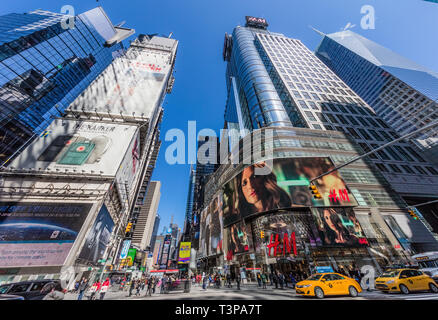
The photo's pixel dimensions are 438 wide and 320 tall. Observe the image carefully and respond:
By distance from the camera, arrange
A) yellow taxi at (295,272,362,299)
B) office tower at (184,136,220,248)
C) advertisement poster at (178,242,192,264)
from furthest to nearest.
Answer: office tower at (184,136,220,248)
advertisement poster at (178,242,192,264)
yellow taxi at (295,272,362,299)

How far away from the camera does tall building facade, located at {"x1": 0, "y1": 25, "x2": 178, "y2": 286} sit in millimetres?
15695

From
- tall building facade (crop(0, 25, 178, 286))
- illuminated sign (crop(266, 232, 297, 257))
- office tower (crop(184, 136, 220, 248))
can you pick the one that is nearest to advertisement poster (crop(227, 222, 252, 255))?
illuminated sign (crop(266, 232, 297, 257))

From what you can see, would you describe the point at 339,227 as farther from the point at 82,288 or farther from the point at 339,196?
the point at 82,288

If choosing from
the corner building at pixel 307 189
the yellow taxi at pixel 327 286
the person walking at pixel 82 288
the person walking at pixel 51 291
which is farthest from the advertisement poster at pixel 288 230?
the person walking at pixel 51 291

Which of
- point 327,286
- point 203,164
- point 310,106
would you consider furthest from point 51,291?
point 203,164

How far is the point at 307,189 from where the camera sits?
2734cm

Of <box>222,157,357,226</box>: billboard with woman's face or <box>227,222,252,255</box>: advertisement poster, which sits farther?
<box>227,222,252,255</box>: advertisement poster

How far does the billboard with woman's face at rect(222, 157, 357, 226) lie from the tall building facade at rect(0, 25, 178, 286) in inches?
795

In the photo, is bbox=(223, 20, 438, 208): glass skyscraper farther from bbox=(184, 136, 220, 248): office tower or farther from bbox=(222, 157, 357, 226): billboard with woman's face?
bbox=(184, 136, 220, 248): office tower

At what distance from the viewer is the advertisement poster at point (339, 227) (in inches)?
921

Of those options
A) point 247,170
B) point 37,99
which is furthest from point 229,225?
point 37,99

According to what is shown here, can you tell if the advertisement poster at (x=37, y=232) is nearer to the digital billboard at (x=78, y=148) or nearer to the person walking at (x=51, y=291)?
Answer: the digital billboard at (x=78, y=148)

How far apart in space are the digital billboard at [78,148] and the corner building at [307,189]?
22.2 meters
